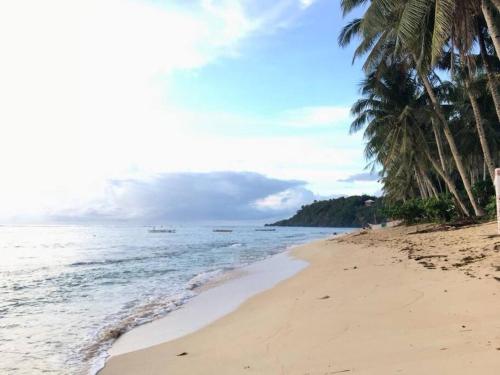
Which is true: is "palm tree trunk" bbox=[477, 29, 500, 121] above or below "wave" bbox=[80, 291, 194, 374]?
above

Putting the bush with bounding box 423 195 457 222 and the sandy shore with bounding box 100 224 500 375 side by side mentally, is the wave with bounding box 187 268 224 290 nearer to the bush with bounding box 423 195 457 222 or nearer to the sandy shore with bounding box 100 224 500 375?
the sandy shore with bounding box 100 224 500 375

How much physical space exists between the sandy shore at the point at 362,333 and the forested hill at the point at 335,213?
105 meters

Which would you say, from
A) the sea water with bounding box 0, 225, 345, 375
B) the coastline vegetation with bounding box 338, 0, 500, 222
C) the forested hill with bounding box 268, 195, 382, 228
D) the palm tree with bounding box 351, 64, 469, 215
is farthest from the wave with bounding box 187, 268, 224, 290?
the forested hill with bounding box 268, 195, 382, 228

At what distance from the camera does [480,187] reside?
917 inches

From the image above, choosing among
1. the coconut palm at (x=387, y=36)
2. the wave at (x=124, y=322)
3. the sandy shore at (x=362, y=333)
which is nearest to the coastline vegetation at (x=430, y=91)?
the coconut palm at (x=387, y=36)

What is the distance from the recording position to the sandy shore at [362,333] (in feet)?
12.7

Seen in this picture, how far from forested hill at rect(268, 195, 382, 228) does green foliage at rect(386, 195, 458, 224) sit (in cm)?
8172

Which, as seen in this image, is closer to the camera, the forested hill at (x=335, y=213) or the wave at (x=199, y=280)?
the wave at (x=199, y=280)

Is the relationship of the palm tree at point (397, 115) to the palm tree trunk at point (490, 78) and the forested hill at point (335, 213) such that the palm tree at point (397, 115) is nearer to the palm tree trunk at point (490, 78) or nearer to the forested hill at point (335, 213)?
the palm tree trunk at point (490, 78)

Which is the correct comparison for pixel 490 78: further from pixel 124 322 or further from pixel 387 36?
pixel 124 322

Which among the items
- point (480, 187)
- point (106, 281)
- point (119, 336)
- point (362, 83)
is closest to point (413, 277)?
point (119, 336)

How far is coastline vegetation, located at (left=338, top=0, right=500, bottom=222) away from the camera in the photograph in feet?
39.9

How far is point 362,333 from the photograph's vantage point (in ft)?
16.1

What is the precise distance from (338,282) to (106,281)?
948 centimetres
